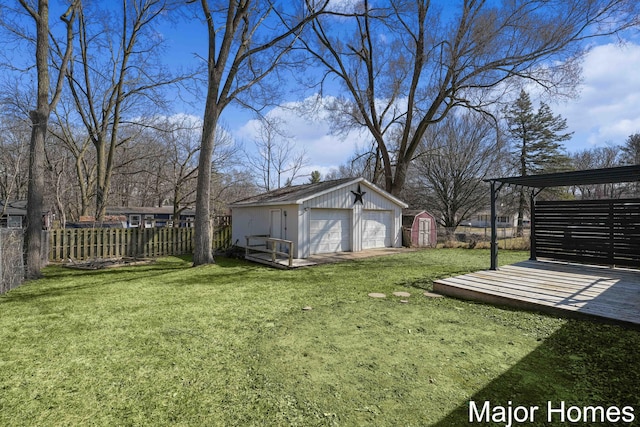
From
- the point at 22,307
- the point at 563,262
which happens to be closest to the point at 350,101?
the point at 563,262

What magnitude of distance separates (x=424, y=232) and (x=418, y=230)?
0.49 metres

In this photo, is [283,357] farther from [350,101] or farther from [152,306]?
[350,101]

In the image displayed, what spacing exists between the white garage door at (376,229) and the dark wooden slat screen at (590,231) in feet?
20.8

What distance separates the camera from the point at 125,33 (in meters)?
14.7

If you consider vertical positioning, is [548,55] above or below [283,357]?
above

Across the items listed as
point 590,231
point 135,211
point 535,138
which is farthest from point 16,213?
point 535,138

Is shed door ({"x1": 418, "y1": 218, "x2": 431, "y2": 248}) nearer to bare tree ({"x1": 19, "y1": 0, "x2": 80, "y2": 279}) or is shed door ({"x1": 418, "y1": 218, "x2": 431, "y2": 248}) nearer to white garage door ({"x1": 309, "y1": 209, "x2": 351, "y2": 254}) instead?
white garage door ({"x1": 309, "y1": 209, "x2": 351, "y2": 254})

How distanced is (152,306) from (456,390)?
4.73 metres

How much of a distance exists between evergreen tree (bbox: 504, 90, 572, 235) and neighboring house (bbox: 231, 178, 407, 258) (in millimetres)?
17117

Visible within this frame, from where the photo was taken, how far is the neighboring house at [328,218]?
11109mm

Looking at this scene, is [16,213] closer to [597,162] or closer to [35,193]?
[35,193]

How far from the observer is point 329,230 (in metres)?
12.2

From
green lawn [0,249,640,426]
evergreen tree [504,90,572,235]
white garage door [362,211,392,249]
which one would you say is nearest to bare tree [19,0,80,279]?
green lawn [0,249,640,426]

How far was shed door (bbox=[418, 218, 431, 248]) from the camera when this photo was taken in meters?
15.3
